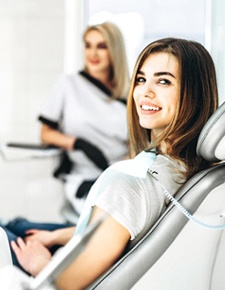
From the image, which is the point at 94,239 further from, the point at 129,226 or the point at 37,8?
the point at 37,8

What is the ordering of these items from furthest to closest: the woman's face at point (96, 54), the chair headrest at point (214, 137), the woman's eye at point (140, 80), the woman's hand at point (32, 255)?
the woman's face at point (96, 54)
the woman's hand at point (32, 255)
the woman's eye at point (140, 80)
the chair headrest at point (214, 137)

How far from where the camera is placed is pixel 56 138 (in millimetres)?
2566

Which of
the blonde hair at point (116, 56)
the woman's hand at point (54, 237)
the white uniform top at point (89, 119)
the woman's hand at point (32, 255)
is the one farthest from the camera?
the white uniform top at point (89, 119)

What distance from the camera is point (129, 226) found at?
1.13 meters

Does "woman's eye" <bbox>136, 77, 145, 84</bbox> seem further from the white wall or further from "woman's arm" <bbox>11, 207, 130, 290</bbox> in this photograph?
the white wall

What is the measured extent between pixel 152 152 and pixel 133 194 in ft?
0.38

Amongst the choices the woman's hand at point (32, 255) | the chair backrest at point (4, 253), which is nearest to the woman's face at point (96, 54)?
→ the woman's hand at point (32, 255)

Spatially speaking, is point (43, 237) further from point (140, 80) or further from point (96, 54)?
point (96, 54)

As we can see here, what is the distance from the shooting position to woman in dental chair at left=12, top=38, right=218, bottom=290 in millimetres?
1135

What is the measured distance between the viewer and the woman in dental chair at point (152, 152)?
1.13 metres

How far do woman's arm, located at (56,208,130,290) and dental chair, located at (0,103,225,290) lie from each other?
0.02 meters

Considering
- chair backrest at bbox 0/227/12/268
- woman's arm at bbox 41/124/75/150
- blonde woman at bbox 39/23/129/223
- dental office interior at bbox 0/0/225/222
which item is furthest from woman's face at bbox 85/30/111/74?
chair backrest at bbox 0/227/12/268

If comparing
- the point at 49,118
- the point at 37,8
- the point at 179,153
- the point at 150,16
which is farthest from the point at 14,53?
the point at 179,153

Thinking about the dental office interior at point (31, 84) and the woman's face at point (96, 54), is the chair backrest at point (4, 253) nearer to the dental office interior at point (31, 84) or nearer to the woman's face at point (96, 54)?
the woman's face at point (96, 54)
